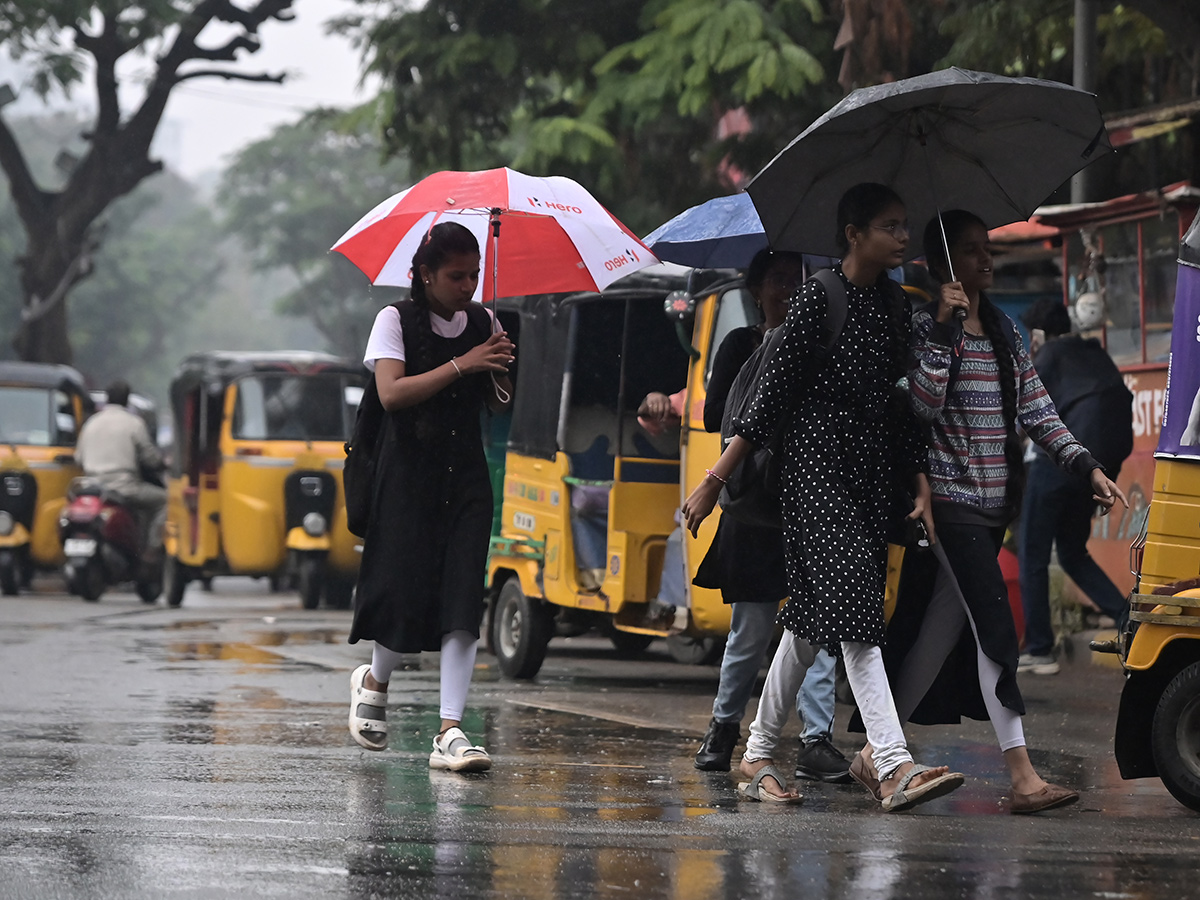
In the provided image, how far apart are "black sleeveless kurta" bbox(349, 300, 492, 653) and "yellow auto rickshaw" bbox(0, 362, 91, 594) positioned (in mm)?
13249

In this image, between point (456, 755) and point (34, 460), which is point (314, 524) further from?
point (456, 755)

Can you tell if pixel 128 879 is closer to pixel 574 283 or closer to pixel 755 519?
pixel 755 519

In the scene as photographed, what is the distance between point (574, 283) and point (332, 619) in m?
9.10

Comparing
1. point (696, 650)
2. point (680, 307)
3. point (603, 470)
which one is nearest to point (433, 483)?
point (680, 307)

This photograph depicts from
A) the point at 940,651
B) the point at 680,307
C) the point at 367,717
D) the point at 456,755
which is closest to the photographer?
the point at 940,651

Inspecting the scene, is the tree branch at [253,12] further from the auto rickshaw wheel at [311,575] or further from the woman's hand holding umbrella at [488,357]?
the woman's hand holding umbrella at [488,357]

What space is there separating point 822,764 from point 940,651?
79 centimetres

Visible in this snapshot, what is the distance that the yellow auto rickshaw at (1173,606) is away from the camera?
6.00 metres

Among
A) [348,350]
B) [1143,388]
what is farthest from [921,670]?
[348,350]

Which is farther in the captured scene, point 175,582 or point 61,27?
point 61,27

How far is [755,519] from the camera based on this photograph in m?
6.37

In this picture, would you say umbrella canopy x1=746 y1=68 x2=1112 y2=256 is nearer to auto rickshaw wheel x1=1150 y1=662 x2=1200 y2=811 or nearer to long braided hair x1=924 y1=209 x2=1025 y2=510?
long braided hair x1=924 y1=209 x2=1025 y2=510

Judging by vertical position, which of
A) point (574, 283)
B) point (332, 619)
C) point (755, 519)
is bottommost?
point (332, 619)

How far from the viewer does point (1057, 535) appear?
34.7 feet
